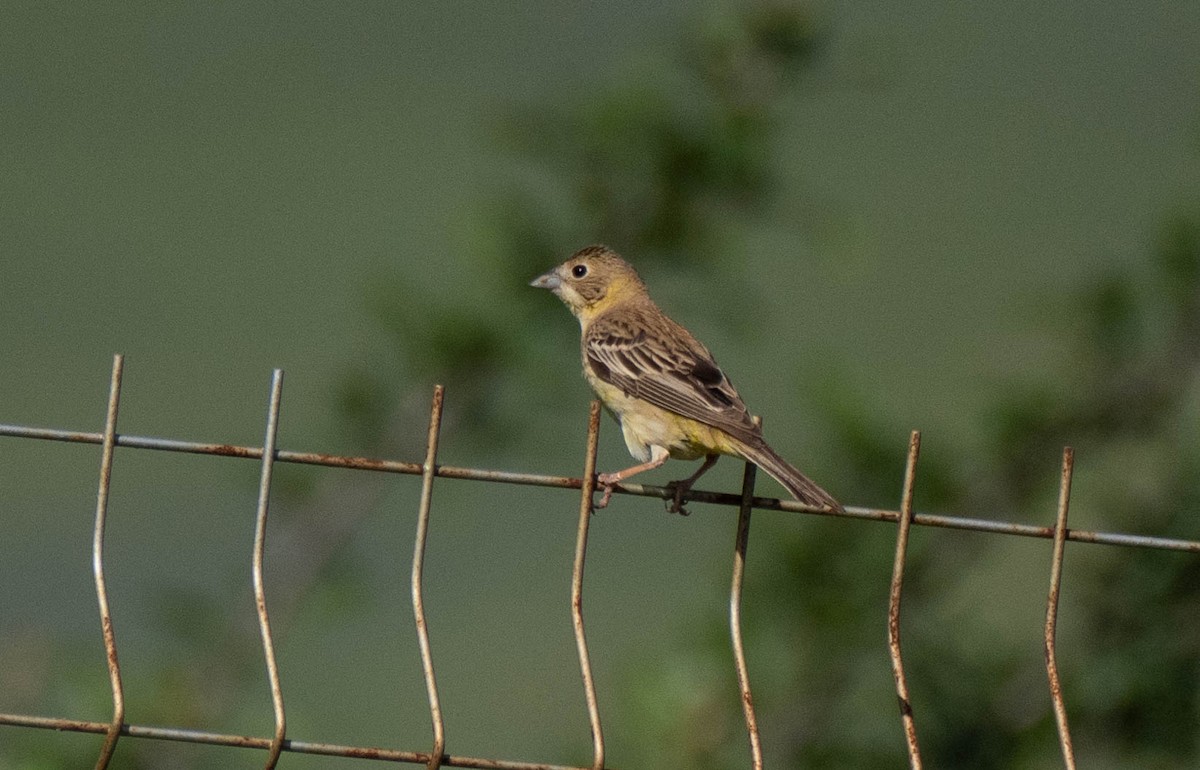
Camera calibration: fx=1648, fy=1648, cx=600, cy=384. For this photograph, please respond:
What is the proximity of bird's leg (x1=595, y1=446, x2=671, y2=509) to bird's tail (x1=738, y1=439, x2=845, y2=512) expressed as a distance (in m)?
0.33

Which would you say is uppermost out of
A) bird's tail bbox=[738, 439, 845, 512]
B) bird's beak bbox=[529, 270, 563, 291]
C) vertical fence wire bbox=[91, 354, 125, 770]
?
bird's beak bbox=[529, 270, 563, 291]

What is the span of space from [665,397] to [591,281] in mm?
1766

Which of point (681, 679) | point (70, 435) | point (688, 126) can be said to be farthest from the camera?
point (688, 126)

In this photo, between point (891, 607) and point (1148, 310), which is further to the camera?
point (1148, 310)

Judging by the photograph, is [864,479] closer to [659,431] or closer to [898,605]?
[659,431]

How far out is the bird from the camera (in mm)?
4855

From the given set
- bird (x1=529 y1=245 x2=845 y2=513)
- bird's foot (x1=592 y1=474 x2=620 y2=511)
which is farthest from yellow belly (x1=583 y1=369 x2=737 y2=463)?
bird's foot (x1=592 y1=474 x2=620 y2=511)

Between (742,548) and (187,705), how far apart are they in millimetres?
5077

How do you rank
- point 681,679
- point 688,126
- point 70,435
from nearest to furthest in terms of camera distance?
1. point 70,435
2. point 681,679
3. point 688,126

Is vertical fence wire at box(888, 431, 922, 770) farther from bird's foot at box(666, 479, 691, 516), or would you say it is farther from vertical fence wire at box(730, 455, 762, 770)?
bird's foot at box(666, 479, 691, 516)

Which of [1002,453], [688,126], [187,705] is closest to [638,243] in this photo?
[688,126]

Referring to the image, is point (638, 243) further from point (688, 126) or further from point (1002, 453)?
point (1002, 453)

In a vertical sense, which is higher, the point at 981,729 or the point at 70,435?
the point at 70,435

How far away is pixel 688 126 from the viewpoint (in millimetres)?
7820
